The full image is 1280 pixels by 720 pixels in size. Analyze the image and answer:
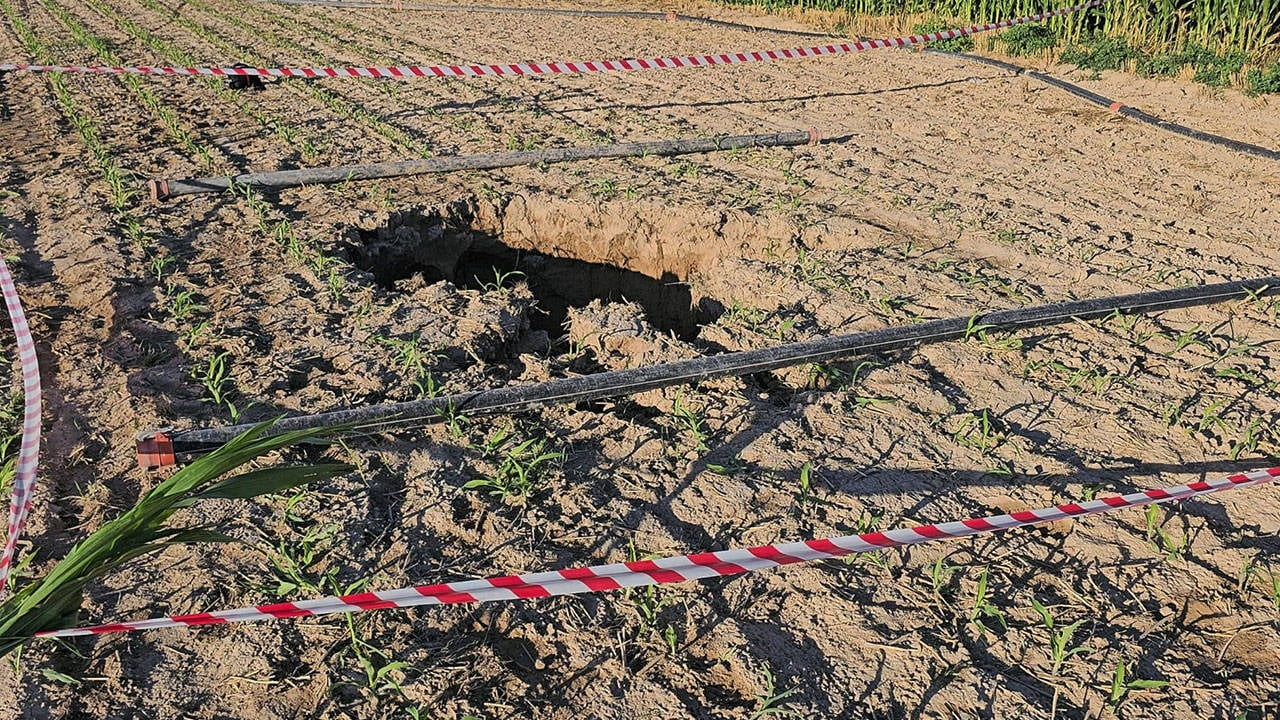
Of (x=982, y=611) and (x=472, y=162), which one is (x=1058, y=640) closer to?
(x=982, y=611)

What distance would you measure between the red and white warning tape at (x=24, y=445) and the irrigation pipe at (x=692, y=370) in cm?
35

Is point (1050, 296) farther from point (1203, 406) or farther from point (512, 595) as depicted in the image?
point (512, 595)


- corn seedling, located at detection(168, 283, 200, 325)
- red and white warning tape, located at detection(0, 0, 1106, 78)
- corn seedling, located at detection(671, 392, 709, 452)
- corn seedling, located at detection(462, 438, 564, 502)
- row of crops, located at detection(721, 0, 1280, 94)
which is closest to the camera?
corn seedling, located at detection(462, 438, 564, 502)

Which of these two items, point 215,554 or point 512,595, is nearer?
point 512,595

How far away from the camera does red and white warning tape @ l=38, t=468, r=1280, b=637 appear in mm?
2385

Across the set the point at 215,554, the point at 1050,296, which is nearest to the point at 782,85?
the point at 1050,296

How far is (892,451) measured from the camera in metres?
3.46

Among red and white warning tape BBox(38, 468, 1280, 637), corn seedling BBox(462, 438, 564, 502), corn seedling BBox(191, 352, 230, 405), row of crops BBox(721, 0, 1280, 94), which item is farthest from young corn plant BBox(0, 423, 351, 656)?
row of crops BBox(721, 0, 1280, 94)

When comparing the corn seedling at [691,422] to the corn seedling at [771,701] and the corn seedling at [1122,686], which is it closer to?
Answer: the corn seedling at [771,701]

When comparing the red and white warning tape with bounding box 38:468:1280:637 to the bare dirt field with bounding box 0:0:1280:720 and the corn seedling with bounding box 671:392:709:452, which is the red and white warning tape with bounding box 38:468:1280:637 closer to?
the bare dirt field with bounding box 0:0:1280:720

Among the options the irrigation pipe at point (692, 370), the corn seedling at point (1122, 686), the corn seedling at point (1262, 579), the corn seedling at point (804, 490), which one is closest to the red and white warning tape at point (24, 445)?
the irrigation pipe at point (692, 370)

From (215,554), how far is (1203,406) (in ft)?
13.2

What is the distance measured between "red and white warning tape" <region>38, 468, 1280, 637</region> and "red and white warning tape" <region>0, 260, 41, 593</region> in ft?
1.48

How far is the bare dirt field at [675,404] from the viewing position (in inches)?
98.8
